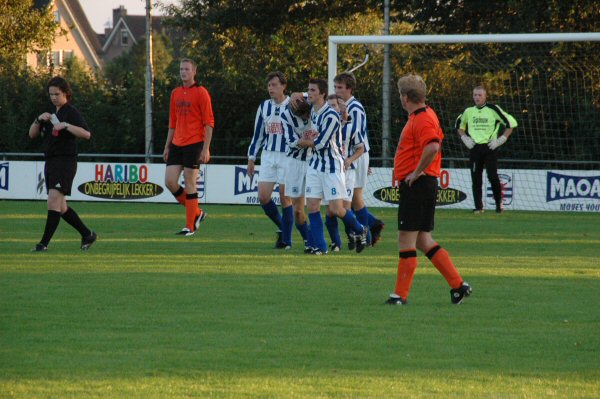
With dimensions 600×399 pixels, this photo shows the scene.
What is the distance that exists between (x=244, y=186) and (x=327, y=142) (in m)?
11.3

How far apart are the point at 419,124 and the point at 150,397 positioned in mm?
3895

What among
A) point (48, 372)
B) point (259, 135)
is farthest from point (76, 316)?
point (259, 135)

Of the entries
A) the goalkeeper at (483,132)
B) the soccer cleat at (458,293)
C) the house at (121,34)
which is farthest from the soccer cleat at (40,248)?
the house at (121,34)

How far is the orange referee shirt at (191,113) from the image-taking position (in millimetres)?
15086

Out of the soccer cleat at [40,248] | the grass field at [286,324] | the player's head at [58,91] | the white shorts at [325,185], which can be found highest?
the player's head at [58,91]

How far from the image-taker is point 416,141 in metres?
8.96

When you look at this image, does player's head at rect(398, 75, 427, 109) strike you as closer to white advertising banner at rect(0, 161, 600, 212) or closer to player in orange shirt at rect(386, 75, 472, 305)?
player in orange shirt at rect(386, 75, 472, 305)

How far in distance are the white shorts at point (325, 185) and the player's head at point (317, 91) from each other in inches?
31.0

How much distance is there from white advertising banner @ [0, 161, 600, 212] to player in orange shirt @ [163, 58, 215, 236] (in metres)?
7.34

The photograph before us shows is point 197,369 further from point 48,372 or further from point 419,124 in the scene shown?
point 419,124

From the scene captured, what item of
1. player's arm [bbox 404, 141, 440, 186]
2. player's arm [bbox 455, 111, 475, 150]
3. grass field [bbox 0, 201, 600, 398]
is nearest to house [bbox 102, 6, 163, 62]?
player's arm [bbox 455, 111, 475, 150]

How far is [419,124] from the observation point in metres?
8.93

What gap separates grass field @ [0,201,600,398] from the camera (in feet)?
20.2

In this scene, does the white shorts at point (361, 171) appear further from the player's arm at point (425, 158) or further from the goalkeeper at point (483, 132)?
the goalkeeper at point (483, 132)
